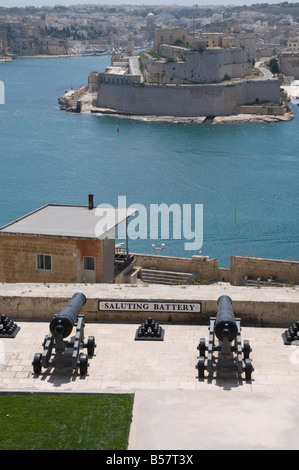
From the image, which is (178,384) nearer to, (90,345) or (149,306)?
(90,345)

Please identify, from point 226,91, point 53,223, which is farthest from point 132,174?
point 53,223

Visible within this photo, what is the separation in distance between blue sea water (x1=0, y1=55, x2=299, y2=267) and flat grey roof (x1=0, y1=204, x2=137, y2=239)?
12.0m

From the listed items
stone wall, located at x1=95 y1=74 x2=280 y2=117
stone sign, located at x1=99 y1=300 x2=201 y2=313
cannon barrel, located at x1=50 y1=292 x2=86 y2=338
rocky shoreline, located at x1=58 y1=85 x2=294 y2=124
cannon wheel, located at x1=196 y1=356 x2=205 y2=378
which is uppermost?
cannon barrel, located at x1=50 y1=292 x2=86 y2=338

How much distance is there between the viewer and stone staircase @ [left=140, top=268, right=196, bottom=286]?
1889 cm

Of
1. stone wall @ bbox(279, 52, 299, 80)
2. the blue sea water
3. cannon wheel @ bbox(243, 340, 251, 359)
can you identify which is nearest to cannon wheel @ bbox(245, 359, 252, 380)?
cannon wheel @ bbox(243, 340, 251, 359)

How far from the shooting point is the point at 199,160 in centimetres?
4891

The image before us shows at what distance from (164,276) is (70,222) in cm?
646

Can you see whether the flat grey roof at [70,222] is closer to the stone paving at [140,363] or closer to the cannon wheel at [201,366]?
the stone paving at [140,363]

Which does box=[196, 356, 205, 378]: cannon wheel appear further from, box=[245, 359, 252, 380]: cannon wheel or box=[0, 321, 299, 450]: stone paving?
box=[245, 359, 252, 380]: cannon wheel

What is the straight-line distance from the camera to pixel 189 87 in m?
68.7

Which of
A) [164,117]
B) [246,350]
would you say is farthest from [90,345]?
[164,117]

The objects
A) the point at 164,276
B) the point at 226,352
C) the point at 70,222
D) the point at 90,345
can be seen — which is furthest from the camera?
the point at 164,276

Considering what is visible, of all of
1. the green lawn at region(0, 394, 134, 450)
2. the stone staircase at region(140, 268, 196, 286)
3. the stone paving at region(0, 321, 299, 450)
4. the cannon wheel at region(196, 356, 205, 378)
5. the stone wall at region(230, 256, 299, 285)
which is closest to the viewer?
the green lawn at region(0, 394, 134, 450)
